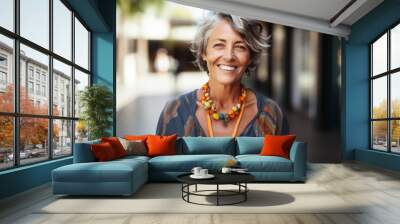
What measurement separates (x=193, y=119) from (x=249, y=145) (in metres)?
1.72

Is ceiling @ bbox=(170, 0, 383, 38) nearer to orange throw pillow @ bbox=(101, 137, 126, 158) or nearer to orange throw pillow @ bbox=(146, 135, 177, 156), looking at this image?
orange throw pillow @ bbox=(146, 135, 177, 156)

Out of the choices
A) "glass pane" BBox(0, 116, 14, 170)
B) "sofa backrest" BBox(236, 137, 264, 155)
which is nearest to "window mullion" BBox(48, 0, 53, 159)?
"glass pane" BBox(0, 116, 14, 170)

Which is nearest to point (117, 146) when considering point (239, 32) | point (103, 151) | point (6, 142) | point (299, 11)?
point (103, 151)

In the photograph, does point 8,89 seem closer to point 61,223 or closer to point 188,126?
point 61,223

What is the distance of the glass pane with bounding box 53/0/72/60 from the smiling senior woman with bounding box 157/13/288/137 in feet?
7.99

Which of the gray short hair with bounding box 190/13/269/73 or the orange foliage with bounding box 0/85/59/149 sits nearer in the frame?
the orange foliage with bounding box 0/85/59/149

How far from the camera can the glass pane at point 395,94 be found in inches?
306

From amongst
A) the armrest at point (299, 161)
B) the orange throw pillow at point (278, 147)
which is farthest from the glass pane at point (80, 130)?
the armrest at point (299, 161)

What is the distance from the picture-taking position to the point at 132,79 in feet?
27.4

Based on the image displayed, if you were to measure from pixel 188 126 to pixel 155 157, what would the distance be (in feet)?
6.21

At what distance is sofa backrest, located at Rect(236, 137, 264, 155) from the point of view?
6.77 m

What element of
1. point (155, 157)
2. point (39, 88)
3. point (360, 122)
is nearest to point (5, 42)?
point (39, 88)

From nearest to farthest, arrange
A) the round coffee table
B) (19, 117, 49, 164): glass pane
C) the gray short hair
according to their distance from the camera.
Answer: the round coffee table < (19, 117, 49, 164): glass pane < the gray short hair

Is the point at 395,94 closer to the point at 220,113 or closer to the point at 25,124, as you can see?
the point at 220,113
